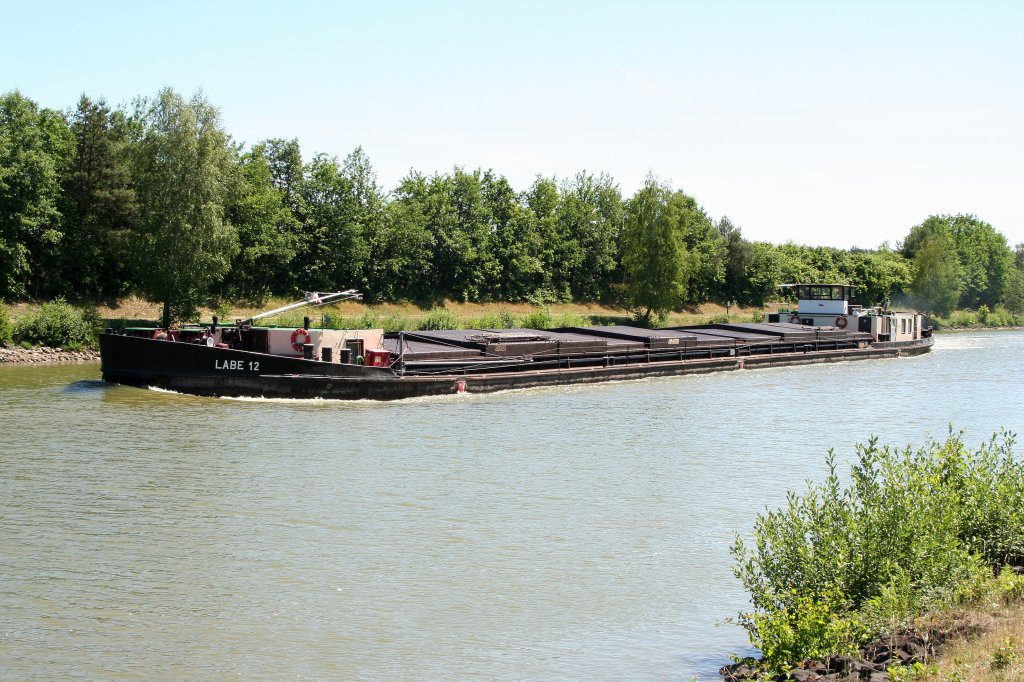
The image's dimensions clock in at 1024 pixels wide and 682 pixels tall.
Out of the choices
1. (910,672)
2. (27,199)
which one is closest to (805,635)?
(910,672)

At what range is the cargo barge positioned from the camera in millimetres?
28469

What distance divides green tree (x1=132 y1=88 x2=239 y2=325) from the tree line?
74 mm

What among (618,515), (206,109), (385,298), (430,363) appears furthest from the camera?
(385,298)

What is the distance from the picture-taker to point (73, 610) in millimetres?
11234

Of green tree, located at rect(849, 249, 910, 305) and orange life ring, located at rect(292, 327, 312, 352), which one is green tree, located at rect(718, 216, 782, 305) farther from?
orange life ring, located at rect(292, 327, 312, 352)

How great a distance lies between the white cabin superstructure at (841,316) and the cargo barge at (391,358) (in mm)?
10599

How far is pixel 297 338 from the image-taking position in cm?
2905

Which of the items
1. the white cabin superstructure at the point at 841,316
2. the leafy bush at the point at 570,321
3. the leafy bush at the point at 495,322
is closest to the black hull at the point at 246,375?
the leafy bush at the point at 495,322

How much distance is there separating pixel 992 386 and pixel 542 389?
1879 cm

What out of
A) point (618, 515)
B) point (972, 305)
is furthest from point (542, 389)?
point (972, 305)

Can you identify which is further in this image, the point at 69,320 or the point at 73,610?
the point at 69,320

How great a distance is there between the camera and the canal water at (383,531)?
1034 centimetres

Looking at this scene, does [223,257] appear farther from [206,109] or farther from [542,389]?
[542,389]

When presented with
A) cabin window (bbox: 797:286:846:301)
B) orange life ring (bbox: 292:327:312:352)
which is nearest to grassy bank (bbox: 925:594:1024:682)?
orange life ring (bbox: 292:327:312:352)
